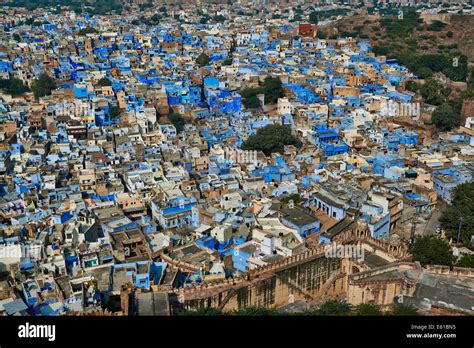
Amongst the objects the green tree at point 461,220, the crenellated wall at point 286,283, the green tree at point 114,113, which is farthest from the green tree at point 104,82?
the green tree at point 461,220

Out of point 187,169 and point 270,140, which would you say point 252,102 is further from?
point 187,169

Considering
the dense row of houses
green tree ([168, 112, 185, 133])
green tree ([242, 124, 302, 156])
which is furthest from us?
green tree ([168, 112, 185, 133])

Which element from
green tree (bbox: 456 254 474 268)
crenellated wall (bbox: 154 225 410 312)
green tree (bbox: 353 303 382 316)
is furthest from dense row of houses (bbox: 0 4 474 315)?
green tree (bbox: 353 303 382 316)

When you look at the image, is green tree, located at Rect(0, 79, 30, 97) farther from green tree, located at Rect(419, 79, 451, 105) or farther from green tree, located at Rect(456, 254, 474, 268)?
green tree, located at Rect(456, 254, 474, 268)

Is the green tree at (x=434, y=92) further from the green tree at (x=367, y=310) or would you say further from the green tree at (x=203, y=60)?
the green tree at (x=367, y=310)

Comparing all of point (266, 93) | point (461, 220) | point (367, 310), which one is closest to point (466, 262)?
point (461, 220)
